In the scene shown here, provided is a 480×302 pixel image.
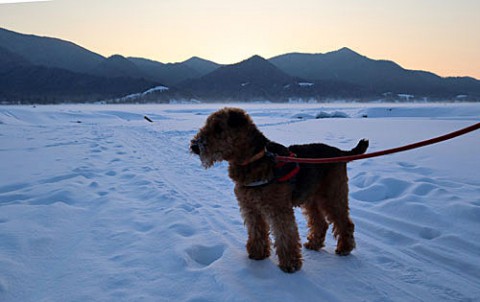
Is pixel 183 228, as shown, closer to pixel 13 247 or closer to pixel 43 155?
pixel 13 247

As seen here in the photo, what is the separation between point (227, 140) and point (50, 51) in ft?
681

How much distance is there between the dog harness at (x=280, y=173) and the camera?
3434mm

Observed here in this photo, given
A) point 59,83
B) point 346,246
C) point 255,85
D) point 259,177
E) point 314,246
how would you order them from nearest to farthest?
point 259,177 → point 346,246 → point 314,246 → point 59,83 → point 255,85

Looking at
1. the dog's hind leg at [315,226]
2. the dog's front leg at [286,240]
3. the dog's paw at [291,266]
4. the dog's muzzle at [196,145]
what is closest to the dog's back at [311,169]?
the dog's front leg at [286,240]

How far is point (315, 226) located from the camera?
4281mm

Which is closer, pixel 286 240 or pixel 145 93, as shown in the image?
pixel 286 240

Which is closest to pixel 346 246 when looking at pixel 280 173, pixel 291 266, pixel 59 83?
pixel 291 266

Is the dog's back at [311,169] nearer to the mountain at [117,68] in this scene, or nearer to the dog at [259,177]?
the dog at [259,177]

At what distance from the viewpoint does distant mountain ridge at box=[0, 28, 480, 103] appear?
389 ft

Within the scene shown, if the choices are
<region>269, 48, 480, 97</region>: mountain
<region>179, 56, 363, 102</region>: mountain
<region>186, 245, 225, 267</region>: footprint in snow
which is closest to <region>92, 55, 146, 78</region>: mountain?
<region>179, 56, 363, 102</region>: mountain

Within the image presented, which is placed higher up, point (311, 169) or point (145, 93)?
point (145, 93)

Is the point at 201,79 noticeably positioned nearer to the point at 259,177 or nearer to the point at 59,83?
the point at 59,83

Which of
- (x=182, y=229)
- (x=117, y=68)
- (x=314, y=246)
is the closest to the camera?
(x=314, y=246)

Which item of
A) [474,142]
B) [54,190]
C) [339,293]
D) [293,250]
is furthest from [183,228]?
[474,142]
